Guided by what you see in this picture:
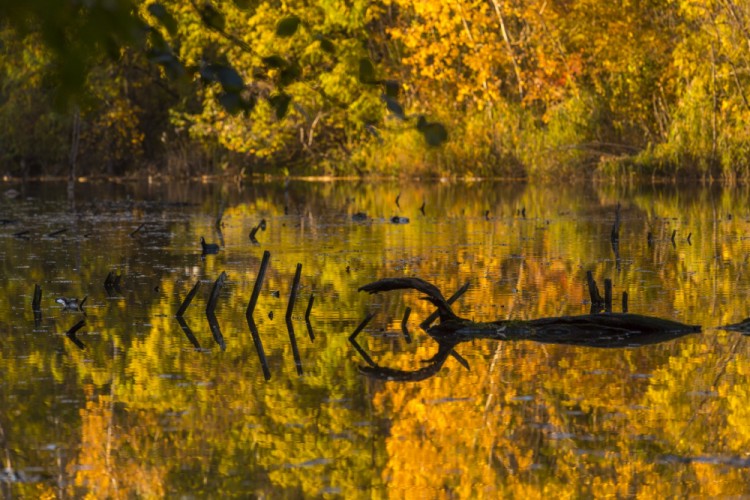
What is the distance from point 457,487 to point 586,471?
0.63 m

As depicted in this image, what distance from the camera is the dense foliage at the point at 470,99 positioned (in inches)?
1356

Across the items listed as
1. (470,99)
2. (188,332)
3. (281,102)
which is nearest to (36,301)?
(188,332)

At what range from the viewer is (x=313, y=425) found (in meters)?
7.58

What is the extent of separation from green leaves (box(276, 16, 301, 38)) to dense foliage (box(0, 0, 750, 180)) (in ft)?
71.9

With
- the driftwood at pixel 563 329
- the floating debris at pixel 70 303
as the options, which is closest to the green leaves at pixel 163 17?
the driftwood at pixel 563 329

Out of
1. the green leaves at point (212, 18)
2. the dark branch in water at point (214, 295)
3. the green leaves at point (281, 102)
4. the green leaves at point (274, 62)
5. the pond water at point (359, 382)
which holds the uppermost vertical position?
the green leaves at point (212, 18)

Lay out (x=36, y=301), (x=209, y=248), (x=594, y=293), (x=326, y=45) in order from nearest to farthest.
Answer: (x=326, y=45), (x=594, y=293), (x=36, y=301), (x=209, y=248)

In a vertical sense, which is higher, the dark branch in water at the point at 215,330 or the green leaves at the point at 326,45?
the green leaves at the point at 326,45

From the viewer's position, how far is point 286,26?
464cm

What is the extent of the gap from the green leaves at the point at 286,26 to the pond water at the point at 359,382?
7.42 ft

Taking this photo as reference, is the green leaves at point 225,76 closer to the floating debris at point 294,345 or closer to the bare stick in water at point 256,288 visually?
the floating debris at point 294,345

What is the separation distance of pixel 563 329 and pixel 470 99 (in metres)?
32.1

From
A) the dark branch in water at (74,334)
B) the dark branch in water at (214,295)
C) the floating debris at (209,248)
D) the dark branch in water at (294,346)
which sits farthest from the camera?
the floating debris at (209,248)

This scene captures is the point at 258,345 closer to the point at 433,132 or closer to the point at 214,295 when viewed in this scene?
the point at 214,295
